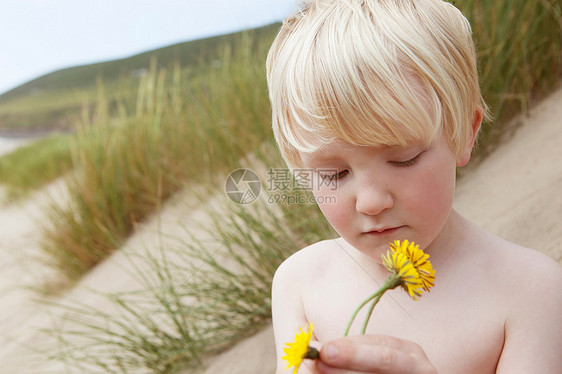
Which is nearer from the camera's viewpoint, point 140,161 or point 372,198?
point 372,198

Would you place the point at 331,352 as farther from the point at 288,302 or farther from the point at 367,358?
the point at 288,302

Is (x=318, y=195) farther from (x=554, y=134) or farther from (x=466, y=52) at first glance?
(x=554, y=134)

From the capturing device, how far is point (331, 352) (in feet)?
2.58

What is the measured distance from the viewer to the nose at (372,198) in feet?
3.32

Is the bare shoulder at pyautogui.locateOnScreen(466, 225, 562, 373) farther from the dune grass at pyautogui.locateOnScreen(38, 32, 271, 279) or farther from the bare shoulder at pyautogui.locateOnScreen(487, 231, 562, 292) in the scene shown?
the dune grass at pyautogui.locateOnScreen(38, 32, 271, 279)

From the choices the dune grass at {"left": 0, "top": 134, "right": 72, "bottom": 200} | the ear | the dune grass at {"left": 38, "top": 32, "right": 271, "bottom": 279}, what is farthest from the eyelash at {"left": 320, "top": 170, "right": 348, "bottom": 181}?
the dune grass at {"left": 0, "top": 134, "right": 72, "bottom": 200}

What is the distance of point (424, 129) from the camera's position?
1.02m

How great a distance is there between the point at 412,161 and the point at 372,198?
116 millimetres

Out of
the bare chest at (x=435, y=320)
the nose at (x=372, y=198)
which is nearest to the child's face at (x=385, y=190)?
the nose at (x=372, y=198)

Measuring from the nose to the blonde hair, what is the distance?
81mm

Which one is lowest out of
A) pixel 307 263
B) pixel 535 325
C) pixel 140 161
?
pixel 535 325

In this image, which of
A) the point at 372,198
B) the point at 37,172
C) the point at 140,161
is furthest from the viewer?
the point at 37,172

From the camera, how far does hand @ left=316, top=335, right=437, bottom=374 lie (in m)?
0.80

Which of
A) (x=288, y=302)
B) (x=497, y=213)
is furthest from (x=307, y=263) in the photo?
(x=497, y=213)
